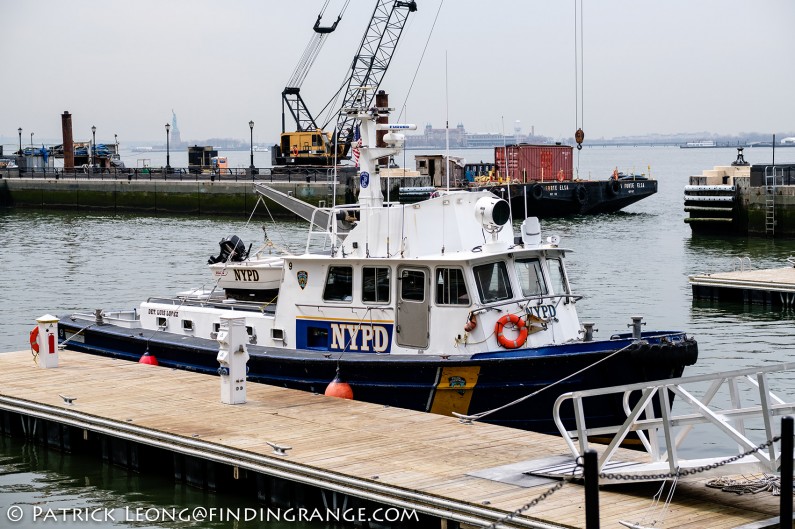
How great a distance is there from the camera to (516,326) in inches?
619

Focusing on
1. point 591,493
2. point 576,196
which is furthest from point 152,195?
point 591,493

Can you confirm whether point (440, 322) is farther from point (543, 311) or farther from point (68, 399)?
point (68, 399)

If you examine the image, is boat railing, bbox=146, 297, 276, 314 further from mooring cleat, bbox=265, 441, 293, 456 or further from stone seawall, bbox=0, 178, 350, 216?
stone seawall, bbox=0, 178, 350, 216

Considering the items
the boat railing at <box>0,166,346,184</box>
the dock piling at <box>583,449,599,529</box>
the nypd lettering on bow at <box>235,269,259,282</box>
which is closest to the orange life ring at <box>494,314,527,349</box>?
the nypd lettering on bow at <box>235,269,259,282</box>

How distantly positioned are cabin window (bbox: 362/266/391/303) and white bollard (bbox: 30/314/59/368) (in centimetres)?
494

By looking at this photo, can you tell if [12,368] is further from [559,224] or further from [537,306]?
[559,224]

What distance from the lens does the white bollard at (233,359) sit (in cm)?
1503

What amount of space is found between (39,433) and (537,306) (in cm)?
682

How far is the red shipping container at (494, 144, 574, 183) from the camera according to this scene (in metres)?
65.4

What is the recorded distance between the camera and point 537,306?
52.4ft

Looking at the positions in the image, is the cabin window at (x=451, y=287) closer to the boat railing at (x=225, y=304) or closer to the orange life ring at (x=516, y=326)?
the orange life ring at (x=516, y=326)

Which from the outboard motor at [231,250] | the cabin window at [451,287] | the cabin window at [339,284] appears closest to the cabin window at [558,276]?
the cabin window at [451,287]

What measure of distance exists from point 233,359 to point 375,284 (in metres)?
2.36

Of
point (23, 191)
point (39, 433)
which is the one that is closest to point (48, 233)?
point (23, 191)
